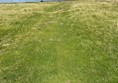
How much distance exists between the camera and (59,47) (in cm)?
3011

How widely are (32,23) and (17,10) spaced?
496 inches

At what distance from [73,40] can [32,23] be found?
37.1 ft

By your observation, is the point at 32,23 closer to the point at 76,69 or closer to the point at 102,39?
the point at 102,39

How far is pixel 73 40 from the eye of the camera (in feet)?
108

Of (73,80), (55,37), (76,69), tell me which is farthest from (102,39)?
(73,80)

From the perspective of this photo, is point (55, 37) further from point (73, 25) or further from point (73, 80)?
point (73, 80)

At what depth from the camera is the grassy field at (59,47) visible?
24938 mm

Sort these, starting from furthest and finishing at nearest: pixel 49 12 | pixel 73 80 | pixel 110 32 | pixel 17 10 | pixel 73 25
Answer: pixel 17 10 → pixel 49 12 → pixel 73 25 → pixel 110 32 → pixel 73 80

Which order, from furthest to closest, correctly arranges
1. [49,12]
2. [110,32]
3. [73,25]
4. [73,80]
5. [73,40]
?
[49,12], [73,25], [110,32], [73,40], [73,80]

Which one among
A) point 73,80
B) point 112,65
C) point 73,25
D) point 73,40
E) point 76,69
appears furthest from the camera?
point 73,25

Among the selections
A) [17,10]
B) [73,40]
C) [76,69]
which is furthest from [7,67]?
[17,10]

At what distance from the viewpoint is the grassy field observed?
24.9 meters

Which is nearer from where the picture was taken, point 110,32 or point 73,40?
point 73,40

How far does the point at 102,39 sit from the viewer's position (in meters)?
34.5
